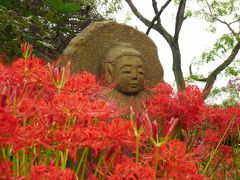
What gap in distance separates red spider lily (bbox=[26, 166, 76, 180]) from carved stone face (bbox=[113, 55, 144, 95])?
241 centimetres

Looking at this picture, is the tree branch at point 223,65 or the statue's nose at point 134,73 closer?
the statue's nose at point 134,73

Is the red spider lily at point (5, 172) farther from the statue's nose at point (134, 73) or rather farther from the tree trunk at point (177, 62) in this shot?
the tree trunk at point (177, 62)

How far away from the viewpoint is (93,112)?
3.28ft

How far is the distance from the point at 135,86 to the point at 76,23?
6.00m

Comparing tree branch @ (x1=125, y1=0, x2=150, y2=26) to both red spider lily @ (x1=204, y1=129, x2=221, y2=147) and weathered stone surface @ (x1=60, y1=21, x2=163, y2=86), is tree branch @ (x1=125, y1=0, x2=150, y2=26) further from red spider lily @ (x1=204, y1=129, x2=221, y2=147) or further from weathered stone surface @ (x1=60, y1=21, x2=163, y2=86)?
red spider lily @ (x1=204, y1=129, x2=221, y2=147)

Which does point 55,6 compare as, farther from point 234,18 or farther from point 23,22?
point 234,18

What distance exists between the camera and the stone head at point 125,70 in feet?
10.8

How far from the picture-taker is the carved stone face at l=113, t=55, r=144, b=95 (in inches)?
129

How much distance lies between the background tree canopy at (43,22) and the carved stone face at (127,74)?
181 cm

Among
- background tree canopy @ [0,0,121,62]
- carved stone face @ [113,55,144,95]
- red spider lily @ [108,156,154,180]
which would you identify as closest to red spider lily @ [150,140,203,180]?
red spider lily @ [108,156,154,180]

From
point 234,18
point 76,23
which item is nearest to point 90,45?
point 76,23

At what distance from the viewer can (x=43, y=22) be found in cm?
783

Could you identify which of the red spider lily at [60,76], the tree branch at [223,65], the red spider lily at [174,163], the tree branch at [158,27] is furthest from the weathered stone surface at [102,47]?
the tree branch at [223,65]

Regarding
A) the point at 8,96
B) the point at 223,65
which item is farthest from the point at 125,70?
the point at 223,65
